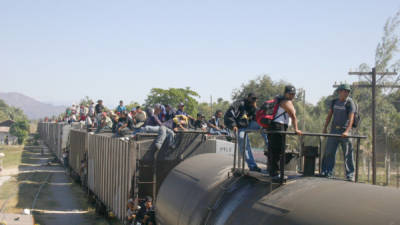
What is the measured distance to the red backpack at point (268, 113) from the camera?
547cm

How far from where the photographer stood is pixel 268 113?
5527 millimetres

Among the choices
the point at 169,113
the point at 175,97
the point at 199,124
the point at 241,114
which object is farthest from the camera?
the point at 175,97

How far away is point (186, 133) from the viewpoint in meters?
9.30

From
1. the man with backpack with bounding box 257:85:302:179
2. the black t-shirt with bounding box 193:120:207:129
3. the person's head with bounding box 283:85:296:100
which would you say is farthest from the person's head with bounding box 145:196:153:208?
the black t-shirt with bounding box 193:120:207:129

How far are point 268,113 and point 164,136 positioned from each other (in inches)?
163

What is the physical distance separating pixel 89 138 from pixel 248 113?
40.5 feet

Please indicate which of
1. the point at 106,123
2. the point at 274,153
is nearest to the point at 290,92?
the point at 274,153

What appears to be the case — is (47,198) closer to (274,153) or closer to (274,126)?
(274,126)

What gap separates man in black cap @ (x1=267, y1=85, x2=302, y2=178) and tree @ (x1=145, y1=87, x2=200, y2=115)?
44.3 m

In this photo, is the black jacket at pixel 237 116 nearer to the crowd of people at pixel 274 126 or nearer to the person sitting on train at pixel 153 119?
the crowd of people at pixel 274 126

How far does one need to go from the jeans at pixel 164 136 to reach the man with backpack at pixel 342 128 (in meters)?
3.93

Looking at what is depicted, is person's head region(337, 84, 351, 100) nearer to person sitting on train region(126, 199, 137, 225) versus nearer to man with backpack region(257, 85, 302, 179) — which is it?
man with backpack region(257, 85, 302, 179)

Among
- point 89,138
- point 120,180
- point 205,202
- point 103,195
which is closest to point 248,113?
point 205,202

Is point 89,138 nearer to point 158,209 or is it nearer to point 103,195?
point 103,195
